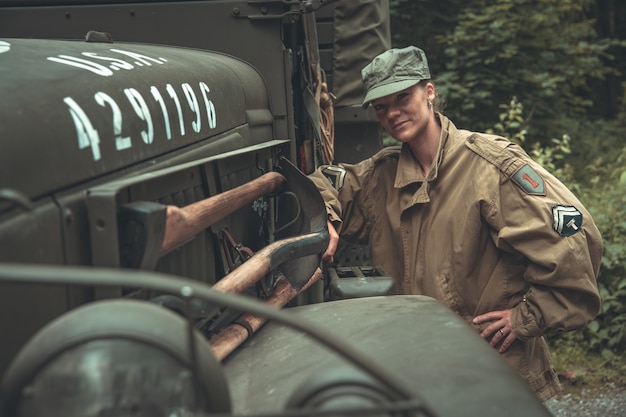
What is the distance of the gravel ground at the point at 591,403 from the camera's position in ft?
13.1

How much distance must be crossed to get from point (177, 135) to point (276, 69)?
1140 mm

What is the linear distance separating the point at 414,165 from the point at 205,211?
52.6 inches

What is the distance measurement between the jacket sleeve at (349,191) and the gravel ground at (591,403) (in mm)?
1340

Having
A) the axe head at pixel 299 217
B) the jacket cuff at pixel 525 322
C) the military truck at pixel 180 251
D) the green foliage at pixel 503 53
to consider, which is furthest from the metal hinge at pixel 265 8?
the green foliage at pixel 503 53

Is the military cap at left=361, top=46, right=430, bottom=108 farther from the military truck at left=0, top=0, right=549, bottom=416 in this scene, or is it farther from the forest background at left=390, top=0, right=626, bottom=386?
the forest background at left=390, top=0, right=626, bottom=386

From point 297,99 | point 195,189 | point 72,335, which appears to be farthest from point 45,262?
point 297,99

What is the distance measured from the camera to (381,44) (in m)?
4.68

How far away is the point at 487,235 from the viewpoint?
114 inches

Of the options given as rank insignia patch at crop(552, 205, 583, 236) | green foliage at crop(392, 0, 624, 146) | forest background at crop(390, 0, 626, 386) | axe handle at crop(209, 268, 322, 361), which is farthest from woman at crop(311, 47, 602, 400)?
green foliage at crop(392, 0, 624, 146)

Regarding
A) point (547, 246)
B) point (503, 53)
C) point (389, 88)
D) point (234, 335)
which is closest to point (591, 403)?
point (547, 246)

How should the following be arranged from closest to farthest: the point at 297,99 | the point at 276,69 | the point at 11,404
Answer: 1. the point at 11,404
2. the point at 276,69
3. the point at 297,99

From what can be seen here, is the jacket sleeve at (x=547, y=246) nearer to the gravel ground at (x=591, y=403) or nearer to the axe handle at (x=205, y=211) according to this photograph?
the axe handle at (x=205, y=211)

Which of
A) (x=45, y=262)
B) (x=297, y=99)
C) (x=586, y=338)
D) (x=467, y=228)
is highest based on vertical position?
(x=45, y=262)

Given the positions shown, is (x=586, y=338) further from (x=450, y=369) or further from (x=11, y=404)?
(x=11, y=404)
